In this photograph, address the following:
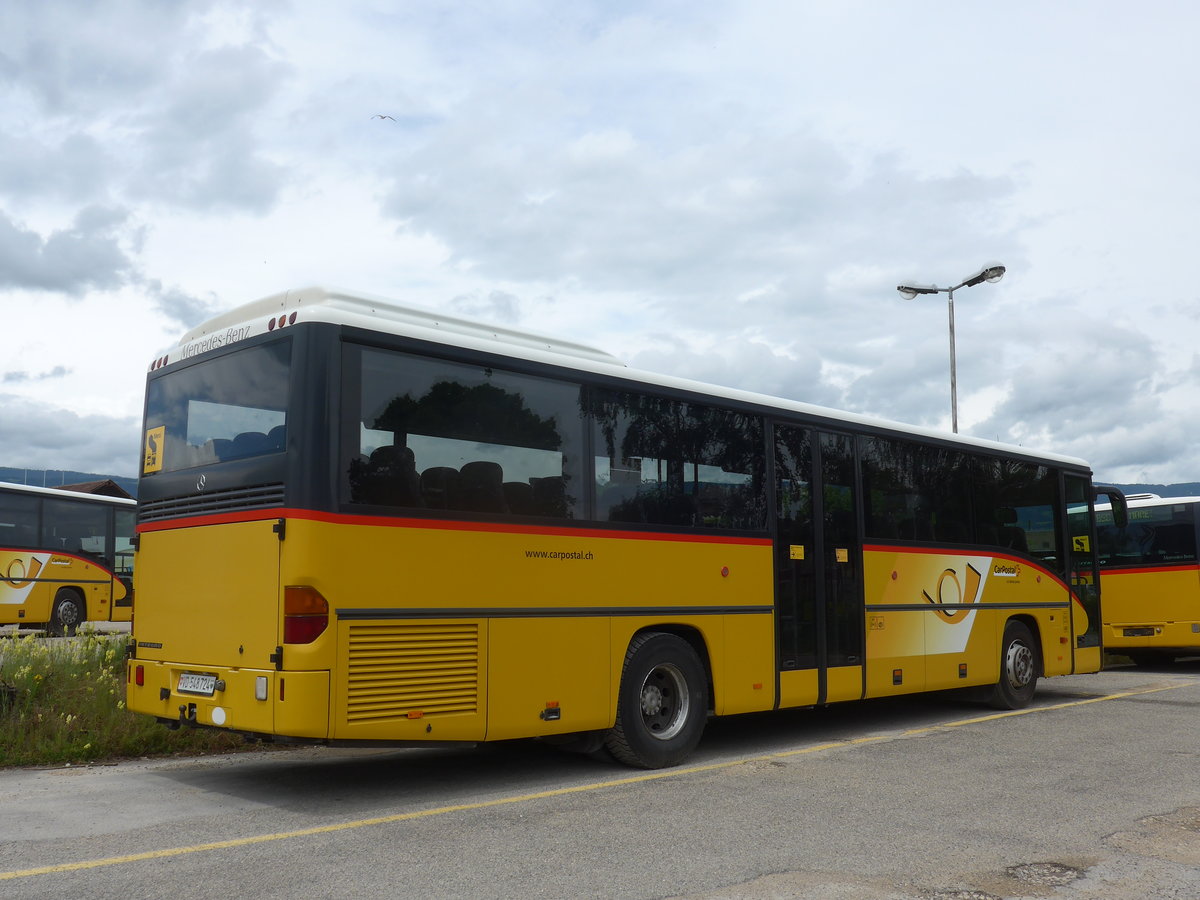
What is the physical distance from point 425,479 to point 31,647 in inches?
215

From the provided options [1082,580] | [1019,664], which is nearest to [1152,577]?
[1082,580]

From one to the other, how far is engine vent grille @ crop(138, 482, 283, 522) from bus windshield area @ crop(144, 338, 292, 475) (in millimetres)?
232

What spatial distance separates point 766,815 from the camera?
6.88 meters

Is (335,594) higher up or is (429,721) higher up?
(335,594)

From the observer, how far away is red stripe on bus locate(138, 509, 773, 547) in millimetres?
6965

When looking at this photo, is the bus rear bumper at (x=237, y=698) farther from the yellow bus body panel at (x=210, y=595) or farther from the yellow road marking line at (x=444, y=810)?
the yellow road marking line at (x=444, y=810)

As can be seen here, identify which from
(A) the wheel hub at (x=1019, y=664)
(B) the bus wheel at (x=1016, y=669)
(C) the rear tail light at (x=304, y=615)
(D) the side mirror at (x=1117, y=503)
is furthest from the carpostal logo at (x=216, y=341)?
(D) the side mirror at (x=1117, y=503)

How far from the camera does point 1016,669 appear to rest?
13.0 m

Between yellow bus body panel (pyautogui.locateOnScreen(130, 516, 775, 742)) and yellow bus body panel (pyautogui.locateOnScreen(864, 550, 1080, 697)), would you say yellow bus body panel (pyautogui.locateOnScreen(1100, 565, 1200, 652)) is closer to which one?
yellow bus body panel (pyautogui.locateOnScreen(864, 550, 1080, 697))

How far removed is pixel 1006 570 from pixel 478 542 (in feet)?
24.7

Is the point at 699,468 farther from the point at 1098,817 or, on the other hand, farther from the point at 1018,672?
the point at 1018,672

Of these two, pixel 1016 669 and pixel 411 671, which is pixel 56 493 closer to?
pixel 411 671

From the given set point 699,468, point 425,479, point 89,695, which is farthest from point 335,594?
point 89,695

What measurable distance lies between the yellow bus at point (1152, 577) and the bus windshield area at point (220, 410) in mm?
14416
